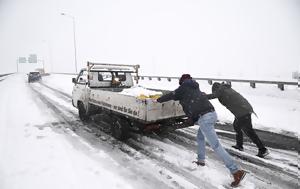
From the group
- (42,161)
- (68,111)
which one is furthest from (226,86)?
(68,111)

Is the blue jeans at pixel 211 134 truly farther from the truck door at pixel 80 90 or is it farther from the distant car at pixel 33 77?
the distant car at pixel 33 77

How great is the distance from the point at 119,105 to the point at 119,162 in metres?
1.89

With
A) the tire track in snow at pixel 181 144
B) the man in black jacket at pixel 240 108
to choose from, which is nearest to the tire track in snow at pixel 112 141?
the tire track in snow at pixel 181 144

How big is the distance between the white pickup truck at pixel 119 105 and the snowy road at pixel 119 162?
0.53 meters

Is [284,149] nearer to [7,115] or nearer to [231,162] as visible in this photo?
[231,162]

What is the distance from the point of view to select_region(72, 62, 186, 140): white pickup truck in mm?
6207

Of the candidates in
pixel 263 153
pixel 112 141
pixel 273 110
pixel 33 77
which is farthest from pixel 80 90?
pixel 33 77

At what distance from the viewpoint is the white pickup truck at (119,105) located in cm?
621

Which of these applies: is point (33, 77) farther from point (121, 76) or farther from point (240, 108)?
point (240, 108)

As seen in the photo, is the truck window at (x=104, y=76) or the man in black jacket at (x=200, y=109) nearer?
the man in black jacket at (x=200, y=109)

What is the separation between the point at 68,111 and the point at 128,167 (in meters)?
7.21

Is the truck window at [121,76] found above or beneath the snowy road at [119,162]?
above

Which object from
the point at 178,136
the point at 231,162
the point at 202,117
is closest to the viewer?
the point at 231,162

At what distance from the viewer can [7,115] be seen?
35.1 feet
